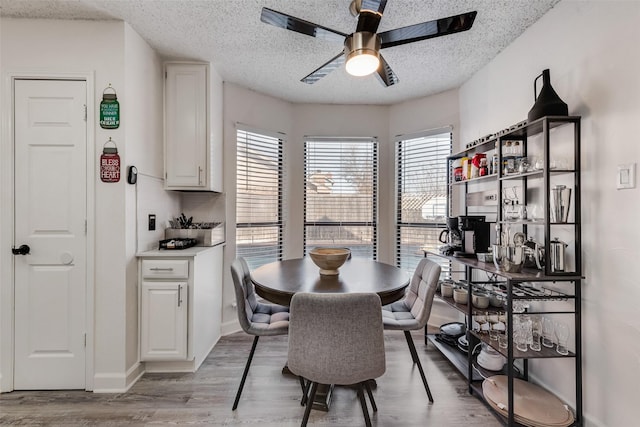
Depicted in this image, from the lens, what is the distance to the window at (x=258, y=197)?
3203 mm

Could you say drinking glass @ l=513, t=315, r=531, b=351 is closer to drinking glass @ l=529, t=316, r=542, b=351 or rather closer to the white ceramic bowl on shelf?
drinking glass @ l=529, t=316, r=542, b=351

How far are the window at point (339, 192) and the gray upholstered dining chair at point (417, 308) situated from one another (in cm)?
135

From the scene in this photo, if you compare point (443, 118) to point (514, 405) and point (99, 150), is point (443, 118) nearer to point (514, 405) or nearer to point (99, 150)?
point (514, 405)

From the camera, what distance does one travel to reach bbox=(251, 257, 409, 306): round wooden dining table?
5.59 ft

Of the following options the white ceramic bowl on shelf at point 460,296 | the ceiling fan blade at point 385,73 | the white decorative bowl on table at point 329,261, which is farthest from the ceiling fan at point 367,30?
the white ceramic bowl on shelf at point 460,296

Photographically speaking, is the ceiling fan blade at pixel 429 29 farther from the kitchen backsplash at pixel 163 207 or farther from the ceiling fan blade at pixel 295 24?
the kitchen backsplash at pixel 163 207

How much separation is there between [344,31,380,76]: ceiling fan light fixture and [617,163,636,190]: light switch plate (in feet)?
4.59

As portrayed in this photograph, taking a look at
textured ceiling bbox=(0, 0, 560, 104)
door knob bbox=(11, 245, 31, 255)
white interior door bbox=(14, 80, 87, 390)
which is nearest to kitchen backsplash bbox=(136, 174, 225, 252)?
white interior door bbox=(14, 80, 87, 390)

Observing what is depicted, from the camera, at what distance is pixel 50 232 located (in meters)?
2.05

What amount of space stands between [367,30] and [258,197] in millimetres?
2167

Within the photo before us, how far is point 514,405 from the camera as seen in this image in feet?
5.78

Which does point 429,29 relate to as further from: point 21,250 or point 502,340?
point 21,250

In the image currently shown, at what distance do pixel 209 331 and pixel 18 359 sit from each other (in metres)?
1.29

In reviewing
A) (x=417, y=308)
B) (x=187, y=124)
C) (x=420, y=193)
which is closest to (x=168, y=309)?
(x=187, y=124)
